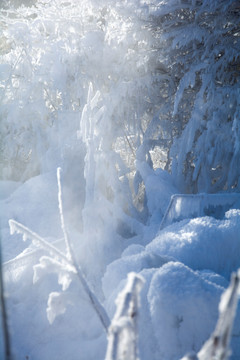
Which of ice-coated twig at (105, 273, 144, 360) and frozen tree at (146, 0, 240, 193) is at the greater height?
frozen tree at (146, 0, 240, 193)

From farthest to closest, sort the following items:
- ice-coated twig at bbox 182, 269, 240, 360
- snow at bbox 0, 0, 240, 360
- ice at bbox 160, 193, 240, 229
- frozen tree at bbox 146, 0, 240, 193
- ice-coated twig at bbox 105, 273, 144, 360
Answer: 1. frozen tree at bbox 146, 0, 240, 193
2. ice at bbox 160, 193, 240, 229
3. snow at bbox 0, 0, 240, 360
4. ice-coated twig at bbox 105, 273, 144, 360
5. ice-coated twig at bbox 182, 269, 240, 360

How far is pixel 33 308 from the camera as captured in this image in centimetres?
245

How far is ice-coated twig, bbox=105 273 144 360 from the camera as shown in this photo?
31.3 inches

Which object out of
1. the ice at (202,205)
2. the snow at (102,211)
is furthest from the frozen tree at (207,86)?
the ice at (202,205)

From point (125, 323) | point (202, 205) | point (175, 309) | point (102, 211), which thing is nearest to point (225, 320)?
point (125, 323)

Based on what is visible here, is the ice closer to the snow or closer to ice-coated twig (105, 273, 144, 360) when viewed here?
the snow

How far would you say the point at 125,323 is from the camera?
2.58 feet

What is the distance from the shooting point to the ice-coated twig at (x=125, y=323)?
0.80 metres

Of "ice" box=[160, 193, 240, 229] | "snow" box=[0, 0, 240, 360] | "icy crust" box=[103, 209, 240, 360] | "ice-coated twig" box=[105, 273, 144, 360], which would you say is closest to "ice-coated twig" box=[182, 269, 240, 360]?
"snow" box=[0, 0, 240, 360]

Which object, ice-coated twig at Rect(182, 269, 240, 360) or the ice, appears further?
the ice

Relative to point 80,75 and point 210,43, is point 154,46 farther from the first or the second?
point 80,75

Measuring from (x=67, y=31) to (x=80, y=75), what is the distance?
959 millimetres

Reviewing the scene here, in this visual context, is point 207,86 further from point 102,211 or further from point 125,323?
point 125,323

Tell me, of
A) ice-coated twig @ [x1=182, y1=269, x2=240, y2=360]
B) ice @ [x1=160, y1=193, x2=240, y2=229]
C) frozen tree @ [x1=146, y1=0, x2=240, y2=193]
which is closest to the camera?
ice-coated twig @ [x1=182, y1=269, x2=240, y2=360]
